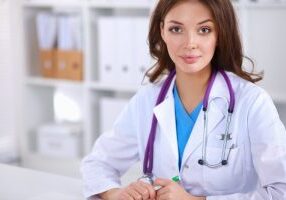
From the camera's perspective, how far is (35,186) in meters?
1.51

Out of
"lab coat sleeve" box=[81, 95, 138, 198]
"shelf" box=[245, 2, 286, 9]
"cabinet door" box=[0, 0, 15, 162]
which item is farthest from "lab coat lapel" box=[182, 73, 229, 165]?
"cabinet door" box=[0, 0, 15, 162]

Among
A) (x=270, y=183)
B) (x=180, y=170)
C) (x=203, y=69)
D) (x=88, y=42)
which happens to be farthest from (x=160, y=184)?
(x=88, y=42)

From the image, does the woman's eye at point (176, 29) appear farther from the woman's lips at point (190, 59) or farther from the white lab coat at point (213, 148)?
the white lab coat at point (213, 148)

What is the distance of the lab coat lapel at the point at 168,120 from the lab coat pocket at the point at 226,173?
3.9 inches

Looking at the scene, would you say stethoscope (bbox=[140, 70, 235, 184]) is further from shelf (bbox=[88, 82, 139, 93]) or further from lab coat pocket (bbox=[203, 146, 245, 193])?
shelf (bbox=[88, 82, 139, 93])

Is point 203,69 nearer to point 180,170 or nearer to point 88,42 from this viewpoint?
point 180,170

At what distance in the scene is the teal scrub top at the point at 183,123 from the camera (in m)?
1.51

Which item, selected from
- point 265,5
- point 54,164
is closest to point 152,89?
point 265,5

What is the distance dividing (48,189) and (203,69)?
52 centimetres

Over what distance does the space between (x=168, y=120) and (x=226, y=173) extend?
215 millimetres

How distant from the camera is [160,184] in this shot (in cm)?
135

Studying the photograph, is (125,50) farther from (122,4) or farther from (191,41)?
(191,41)

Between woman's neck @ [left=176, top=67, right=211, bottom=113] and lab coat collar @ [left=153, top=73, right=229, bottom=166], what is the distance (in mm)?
32

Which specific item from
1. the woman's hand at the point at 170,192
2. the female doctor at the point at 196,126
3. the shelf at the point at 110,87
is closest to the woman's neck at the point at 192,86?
the female doctor at the point at 196,126
